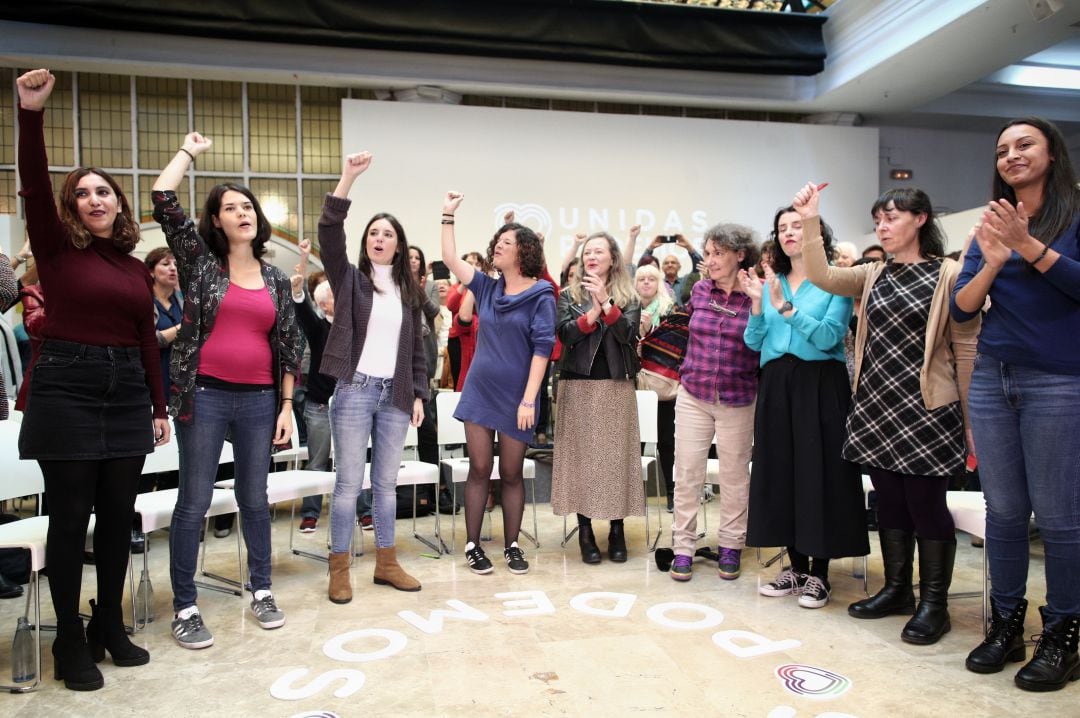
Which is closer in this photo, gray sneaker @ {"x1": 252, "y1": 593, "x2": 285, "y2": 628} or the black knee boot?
gray sneaker @ {"x1": 252, "y1": 593, "x2": 285, "y2": 628}

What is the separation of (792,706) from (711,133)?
8053mm

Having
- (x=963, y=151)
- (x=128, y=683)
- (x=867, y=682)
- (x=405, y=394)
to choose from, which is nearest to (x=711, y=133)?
(x=963, y=151)

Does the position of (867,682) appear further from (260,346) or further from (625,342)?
(260,346)

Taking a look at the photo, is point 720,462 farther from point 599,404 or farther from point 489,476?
point 489,476

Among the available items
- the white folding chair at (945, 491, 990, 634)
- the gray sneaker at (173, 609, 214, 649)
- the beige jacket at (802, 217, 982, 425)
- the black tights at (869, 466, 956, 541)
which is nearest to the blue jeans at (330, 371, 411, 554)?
the gray sneaker at (173, 609, 214, 649)

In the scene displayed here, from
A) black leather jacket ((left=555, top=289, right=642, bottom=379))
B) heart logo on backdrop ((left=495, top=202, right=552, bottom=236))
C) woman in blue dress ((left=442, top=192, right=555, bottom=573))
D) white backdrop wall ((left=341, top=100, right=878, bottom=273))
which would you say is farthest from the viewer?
heart logo on backdrop ((left=495, top=202, right=552, bottom=236))

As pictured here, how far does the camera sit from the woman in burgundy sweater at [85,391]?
2.34 meters

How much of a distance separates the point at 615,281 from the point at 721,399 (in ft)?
2.57

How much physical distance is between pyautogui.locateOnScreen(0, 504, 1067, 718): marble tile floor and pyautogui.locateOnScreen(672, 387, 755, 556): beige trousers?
0.73ft

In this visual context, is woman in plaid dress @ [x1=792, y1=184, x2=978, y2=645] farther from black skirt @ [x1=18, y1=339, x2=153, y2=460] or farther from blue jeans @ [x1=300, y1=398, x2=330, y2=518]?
blue jeans @ [x1=300, y1=398, x2=330, y2=518]

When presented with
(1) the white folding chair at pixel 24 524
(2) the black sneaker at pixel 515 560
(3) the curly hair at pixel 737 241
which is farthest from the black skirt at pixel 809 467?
(1) the white folding chair at pixel 24 524

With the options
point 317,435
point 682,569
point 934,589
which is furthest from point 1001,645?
point 317,435

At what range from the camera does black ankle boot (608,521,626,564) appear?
3.84m

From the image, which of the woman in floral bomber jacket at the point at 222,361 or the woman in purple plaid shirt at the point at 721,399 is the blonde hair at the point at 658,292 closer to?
the woman in purple plaid shirt at the point at 721,399
